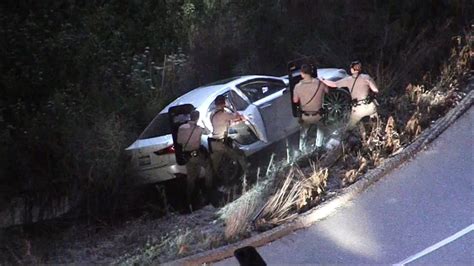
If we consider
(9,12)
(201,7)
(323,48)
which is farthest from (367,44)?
(9,12)

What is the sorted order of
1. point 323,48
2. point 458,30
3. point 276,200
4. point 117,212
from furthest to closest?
point 458,30 → point 323,48 → point 117,212 → point 276,200

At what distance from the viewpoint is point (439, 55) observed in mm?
10422

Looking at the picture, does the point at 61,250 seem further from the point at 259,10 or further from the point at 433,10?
the point at 433,10

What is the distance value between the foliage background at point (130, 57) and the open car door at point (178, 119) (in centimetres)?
66

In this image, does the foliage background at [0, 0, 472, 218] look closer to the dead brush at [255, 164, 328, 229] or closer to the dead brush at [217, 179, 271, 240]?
the dead brush at [217, 179, 271, 240]

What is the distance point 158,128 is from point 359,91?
8.00ft

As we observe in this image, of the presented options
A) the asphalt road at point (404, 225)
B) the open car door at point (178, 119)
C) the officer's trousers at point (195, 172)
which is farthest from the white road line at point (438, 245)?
the open car door at point (178, 119)

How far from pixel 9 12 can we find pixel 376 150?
5790 mm

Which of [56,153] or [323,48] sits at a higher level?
[323,48]

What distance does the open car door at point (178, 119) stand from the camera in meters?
7.66

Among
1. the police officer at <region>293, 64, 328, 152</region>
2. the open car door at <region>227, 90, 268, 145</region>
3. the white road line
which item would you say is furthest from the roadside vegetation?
the white road line

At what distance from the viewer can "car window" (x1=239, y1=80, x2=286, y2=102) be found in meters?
8.60

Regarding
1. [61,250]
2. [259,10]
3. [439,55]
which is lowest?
[61,250]

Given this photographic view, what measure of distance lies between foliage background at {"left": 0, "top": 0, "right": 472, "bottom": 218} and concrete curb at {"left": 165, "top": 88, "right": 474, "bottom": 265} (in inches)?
52.2
